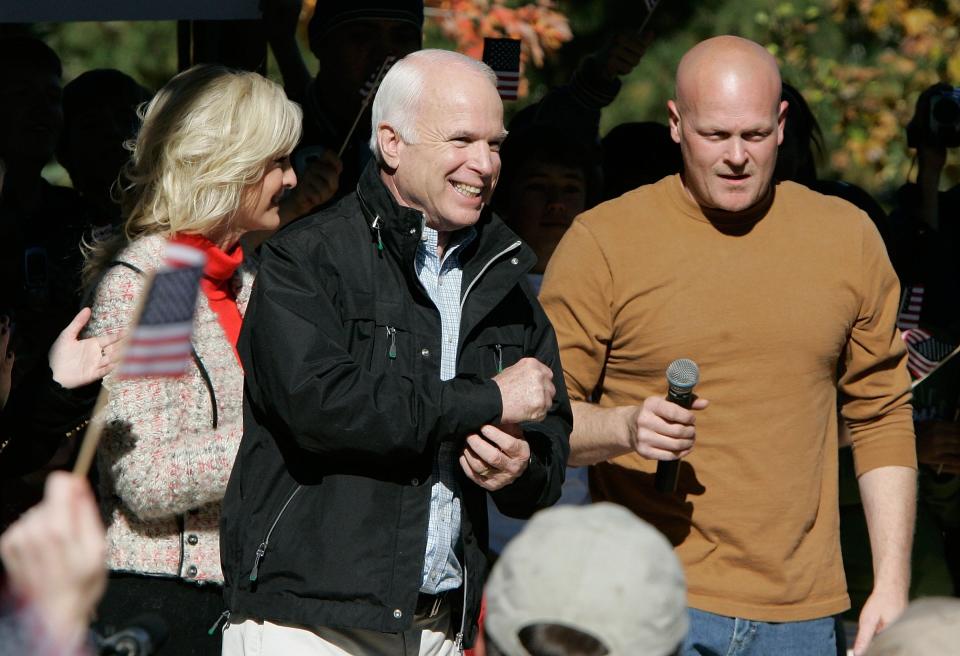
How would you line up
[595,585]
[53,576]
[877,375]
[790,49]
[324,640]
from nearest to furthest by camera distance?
[53,576] → [595,585] → [324,640] → [877,375] → [790,49]

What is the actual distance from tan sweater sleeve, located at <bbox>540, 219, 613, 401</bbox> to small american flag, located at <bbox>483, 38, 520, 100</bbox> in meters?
1.79

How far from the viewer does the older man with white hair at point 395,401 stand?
2.90m

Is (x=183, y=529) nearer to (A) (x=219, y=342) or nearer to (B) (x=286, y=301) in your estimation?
(A) (x=219, y=342)

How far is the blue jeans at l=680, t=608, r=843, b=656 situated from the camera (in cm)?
345

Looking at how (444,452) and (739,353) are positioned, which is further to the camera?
(739,353)

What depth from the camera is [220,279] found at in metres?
3.43

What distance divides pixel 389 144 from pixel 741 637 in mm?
1350

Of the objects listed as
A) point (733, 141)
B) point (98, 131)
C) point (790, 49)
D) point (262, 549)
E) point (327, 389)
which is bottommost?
point (262, 549)

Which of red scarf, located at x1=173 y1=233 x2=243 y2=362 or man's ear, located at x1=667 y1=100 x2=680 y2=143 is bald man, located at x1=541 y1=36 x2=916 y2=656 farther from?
red scarf, located at x1=173 y1=233 x2=243 y2=362

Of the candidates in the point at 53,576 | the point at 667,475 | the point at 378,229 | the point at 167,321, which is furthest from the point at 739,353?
the point at 53,576

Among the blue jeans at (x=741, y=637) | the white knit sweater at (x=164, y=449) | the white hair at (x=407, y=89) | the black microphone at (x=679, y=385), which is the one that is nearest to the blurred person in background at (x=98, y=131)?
the white knit sweater at (x=164, y=449)

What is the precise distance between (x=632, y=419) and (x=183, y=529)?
0.99 m

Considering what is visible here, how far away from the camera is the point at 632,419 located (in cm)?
332

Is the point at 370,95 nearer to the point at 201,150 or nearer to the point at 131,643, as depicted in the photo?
the point at 201,150
